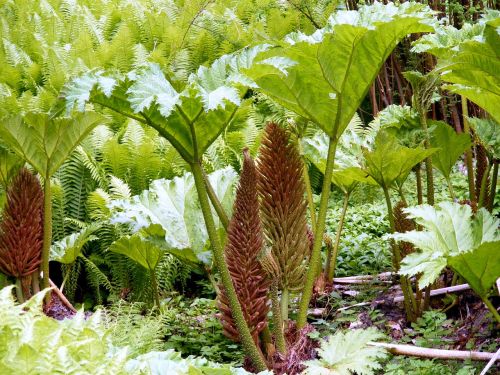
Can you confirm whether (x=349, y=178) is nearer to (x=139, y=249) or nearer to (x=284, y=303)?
(x=284, y=303)

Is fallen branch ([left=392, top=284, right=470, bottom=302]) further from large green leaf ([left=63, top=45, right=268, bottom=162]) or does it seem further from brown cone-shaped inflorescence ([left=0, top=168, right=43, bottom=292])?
brown cone-shaped inflorescence ([left=0, top=168, right=43, bottom=292])

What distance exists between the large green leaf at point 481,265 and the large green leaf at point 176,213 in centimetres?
108

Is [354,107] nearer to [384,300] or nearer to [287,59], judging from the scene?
[287,59]

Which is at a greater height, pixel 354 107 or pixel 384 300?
pixel 354 107

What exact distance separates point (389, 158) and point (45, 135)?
1.46 metres

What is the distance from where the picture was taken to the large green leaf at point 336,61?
7.61ft

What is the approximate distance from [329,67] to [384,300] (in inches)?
51.2

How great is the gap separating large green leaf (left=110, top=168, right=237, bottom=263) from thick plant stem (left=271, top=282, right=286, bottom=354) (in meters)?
0.52

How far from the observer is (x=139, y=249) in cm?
318

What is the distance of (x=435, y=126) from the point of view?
3.13 metres

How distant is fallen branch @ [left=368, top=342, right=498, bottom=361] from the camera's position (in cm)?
246

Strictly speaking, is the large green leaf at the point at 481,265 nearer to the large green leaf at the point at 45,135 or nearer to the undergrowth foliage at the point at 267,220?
the undergrowth foliage at the point at 267,220

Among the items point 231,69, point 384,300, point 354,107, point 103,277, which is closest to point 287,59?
point 231,69

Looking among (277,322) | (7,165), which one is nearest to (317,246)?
(277,322)
